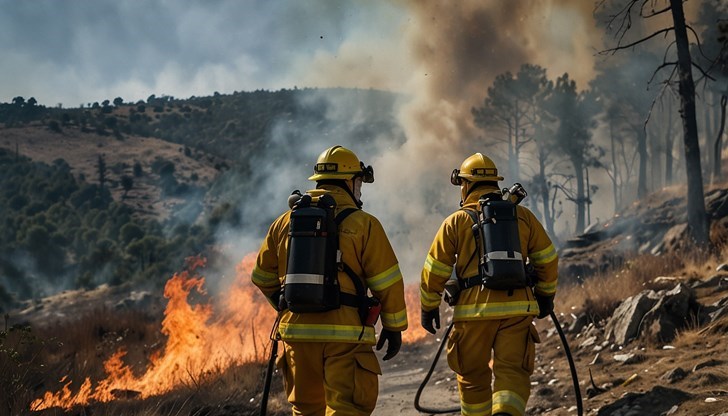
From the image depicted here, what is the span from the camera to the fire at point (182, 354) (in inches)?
316

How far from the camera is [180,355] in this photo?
33.6 feet

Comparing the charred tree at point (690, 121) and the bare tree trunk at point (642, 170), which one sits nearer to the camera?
the charred tree at point (690, 121)

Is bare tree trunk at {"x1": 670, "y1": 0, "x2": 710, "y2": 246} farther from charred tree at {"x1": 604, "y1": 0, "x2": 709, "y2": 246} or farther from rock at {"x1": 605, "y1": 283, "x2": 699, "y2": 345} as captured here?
rock at {"x1": 605, "y1": 283, "x2": 699, "y2": 345}

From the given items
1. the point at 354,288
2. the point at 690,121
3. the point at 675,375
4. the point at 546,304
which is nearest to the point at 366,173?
the point at 354,288

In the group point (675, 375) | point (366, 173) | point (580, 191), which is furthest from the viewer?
point (580, 191)

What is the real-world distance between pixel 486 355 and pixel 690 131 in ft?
31.7

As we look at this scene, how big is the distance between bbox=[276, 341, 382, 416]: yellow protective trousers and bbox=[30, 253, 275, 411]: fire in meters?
3.23

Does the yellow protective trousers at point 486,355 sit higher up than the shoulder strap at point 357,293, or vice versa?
the shoulder strap at point 357,293

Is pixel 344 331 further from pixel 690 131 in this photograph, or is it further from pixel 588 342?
pixel 690 131

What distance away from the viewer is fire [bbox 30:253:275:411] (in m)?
8.05

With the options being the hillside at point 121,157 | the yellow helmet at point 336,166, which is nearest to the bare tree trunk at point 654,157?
the hillside at point 121,157

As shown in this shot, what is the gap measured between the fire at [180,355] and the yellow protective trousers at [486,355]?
11.5 feet

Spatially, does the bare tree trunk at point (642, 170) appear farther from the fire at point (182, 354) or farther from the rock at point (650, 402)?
the rock at point (650, 402)

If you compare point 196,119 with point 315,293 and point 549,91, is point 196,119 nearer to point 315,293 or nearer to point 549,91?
point 549,91
